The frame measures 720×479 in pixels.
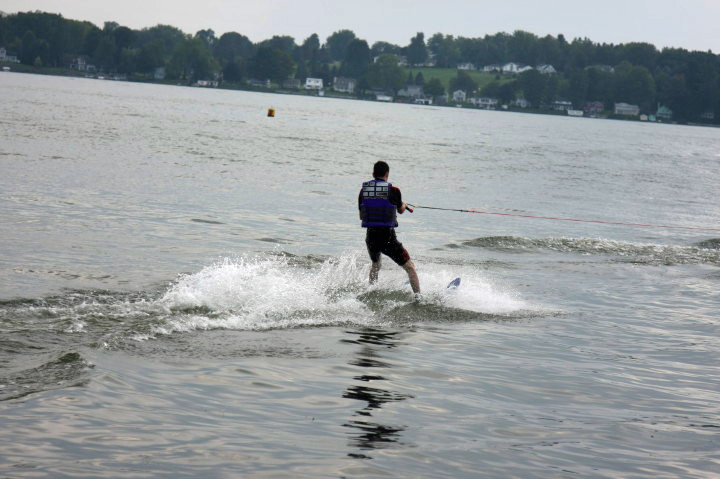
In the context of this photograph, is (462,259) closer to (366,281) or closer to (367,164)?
(366,281)

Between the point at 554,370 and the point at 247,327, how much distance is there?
4.01 meters

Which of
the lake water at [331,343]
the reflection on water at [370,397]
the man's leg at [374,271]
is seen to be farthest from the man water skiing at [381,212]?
the reflection on water at [370,397]

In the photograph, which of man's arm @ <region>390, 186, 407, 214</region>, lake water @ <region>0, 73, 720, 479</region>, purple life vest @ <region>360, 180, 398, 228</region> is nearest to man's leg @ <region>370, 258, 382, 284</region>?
lake water @ <region>0, 73, 720, 479</region>

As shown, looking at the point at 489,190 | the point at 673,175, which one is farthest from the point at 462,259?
the point at 673,175

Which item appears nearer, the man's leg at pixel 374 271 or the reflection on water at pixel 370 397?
the reflection on water at pixel 370 397

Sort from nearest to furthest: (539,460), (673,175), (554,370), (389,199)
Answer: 1. (539,460)
2. (554,370)
3. (389,199)
4. (673,175)

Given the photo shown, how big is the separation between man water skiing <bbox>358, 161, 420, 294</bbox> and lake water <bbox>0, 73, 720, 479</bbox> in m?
0.83

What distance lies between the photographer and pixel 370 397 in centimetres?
922

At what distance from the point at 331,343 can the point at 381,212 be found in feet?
10.4

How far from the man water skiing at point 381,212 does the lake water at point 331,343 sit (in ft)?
2.73

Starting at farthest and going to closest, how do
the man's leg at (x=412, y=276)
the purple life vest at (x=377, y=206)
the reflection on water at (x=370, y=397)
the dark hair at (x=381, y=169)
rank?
the man's leg at (x=412, y=276)
the purple life vest at (x=377, y=206)
the dark hair at (x=381, y=169)
the reflection on water at (x=370, y=397)

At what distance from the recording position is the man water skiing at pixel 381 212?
45.6 feet

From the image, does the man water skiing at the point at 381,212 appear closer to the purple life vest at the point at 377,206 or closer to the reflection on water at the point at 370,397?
the purple life vest at the point at 377,206

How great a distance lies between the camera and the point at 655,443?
28.2 ft
